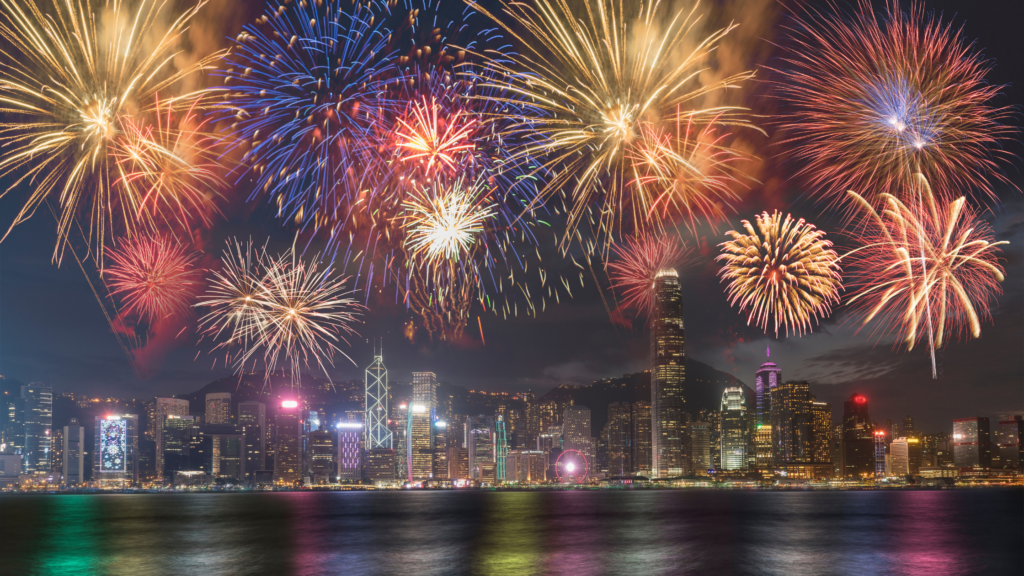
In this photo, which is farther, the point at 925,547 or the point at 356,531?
the point at 356,531

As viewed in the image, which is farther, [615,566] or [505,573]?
[615,566]

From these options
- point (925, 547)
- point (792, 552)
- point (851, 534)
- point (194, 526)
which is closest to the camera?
point (792, 552)

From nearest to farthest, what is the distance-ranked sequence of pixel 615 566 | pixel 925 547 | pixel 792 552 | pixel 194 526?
1. pixel 615 566
2. pixel 792 552
3. pixel 925 547
4. pixel 194 526

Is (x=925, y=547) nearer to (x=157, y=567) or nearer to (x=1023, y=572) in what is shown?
(x=1023, y=572)

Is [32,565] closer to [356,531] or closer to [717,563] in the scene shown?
[356,531]

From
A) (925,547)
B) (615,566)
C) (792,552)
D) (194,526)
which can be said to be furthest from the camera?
(194,526)

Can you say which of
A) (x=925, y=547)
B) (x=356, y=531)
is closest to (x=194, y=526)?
(x=356, y=531)

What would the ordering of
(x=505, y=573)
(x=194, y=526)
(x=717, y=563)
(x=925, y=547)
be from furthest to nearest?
(x=194, y=526) → (x=925, y=547) → (x=717, y=563) → (x=505, y=573)

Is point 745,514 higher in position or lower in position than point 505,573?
lower

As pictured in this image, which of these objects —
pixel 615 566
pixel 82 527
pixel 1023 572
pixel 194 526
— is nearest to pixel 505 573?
pixel 615 566

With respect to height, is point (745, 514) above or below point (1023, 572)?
below
